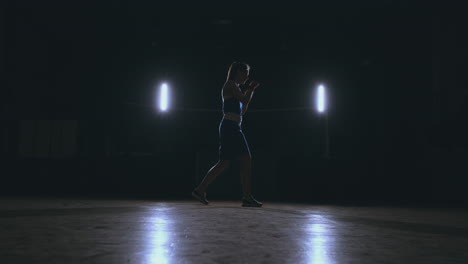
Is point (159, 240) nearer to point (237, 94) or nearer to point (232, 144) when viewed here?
point (232, 144)

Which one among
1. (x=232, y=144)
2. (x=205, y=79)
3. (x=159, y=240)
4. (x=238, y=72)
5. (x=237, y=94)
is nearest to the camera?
(x=159, y=240)

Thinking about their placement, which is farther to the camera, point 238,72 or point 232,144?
point 238,72

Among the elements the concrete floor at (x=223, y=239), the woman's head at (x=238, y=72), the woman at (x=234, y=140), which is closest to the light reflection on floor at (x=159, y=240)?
the concrete floor at (x=223, y=239)

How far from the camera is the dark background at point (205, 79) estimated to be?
7160mm

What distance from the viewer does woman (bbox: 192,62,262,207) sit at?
4.16 m

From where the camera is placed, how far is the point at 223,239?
213 cm

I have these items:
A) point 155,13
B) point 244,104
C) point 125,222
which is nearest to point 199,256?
point 125,222

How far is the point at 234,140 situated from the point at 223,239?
82.5 inches

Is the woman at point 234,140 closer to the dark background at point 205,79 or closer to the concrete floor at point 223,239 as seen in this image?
the concrete floor at point 223,239

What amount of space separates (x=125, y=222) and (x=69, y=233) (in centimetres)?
52

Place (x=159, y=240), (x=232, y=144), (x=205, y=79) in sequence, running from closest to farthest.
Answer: (x=159, y=240), (x=232, y=144), (x=205, y=79)

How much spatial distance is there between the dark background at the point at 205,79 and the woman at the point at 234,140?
2.62m

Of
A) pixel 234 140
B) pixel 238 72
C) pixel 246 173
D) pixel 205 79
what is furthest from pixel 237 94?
pixel 205 79

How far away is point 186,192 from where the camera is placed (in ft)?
20.0
